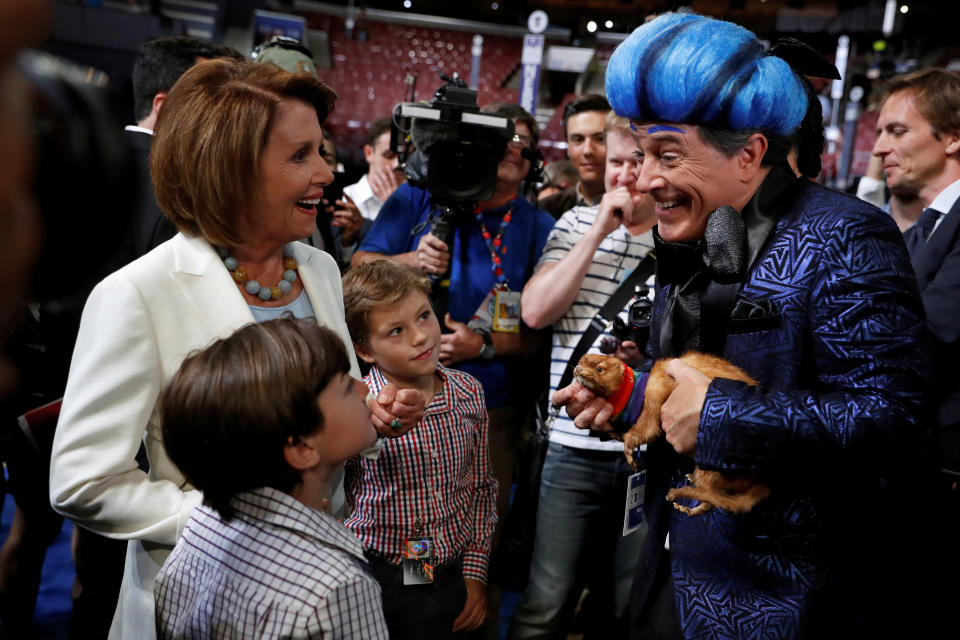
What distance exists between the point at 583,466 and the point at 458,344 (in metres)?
0.52

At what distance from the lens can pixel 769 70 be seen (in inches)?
49.3

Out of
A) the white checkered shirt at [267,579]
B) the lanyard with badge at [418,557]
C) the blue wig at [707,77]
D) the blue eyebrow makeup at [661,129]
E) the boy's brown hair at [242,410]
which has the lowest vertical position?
the lanyard with badge at [418,557]

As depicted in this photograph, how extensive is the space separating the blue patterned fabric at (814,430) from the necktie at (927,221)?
1.68 metres

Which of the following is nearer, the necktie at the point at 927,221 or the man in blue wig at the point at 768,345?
the man in blue wig at the point at 768,345

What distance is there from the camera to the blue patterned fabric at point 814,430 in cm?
111

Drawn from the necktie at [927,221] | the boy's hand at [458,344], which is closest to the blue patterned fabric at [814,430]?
the boy's hand at [458,344]

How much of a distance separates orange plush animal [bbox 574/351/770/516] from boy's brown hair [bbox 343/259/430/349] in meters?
0.77

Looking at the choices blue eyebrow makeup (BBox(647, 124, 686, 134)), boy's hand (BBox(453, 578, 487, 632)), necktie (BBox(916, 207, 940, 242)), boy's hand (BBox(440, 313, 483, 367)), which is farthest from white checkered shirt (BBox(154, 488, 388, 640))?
necktie (BBox(916, 207, 940, 242))

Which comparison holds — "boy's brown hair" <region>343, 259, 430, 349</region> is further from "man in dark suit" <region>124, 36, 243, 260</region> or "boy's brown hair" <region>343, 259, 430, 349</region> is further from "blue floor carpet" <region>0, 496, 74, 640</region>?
"blue floor carpet" <region>0, 496, 74, 640</region>

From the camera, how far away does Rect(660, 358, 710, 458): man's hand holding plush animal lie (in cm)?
115

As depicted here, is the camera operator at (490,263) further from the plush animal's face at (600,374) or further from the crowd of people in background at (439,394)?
the plush animal's face at (600,374)

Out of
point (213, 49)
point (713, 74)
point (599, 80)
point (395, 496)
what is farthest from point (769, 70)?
point (599, 80)

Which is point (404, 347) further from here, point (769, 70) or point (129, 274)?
point (769, 70)

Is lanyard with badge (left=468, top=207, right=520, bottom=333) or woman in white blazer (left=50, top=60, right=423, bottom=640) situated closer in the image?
woman in white blazer (left=50, top=60, right=423, bottom=640)
